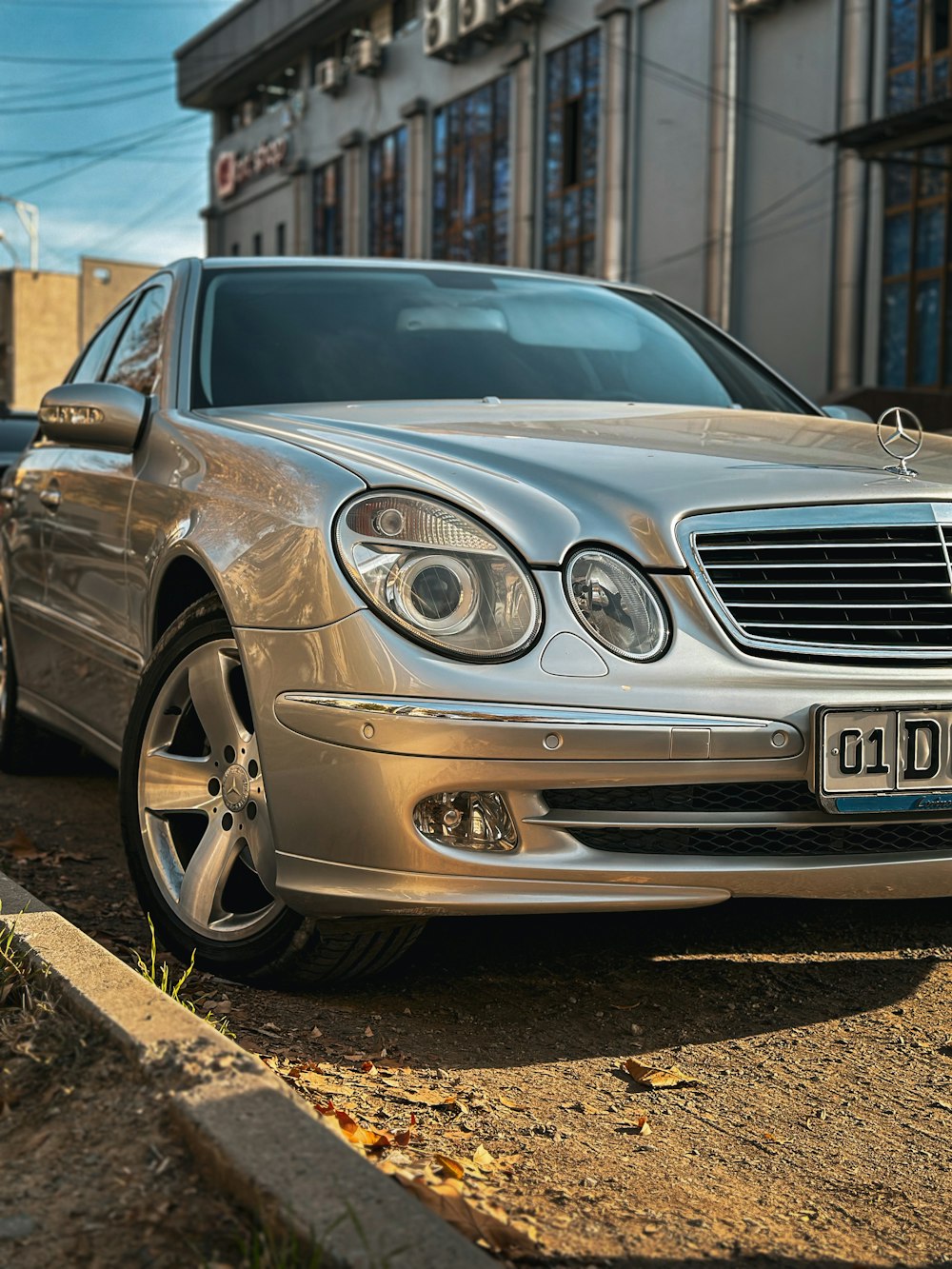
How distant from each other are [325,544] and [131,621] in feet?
3.64

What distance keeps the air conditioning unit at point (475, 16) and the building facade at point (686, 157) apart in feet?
0.17

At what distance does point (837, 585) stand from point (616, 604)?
420mm

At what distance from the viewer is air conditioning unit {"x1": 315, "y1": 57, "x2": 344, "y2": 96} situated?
120 ft

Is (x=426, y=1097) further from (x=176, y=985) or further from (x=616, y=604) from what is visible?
(x=616, y=604)

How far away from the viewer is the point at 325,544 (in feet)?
8.68

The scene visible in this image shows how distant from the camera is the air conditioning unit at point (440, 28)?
30.4 m

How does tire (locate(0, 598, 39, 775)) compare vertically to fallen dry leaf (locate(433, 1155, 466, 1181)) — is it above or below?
above

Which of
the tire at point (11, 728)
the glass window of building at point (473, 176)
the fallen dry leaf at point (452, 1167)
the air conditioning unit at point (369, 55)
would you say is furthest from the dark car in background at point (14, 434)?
the air conditioning unit at point (369, 55)

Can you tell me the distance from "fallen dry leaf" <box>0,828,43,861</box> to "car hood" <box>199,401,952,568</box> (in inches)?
55.6

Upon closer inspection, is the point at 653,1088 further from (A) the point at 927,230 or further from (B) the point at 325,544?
(A) the point at 927,230

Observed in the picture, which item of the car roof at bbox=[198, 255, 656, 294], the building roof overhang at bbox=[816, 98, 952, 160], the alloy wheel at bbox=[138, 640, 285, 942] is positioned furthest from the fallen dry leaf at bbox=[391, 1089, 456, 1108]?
the building roof overhang at bbox=[816, 98, 952, 160]

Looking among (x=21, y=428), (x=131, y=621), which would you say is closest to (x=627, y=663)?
(x=131, y=621)

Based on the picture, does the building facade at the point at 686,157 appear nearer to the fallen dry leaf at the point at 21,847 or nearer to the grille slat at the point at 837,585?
the fallen dry leaf at the point at 21,847

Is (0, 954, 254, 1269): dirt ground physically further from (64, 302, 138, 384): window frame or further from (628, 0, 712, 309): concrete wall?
(628, 0, 712, 309): concrete wall
